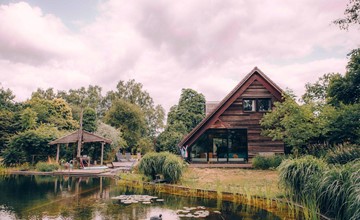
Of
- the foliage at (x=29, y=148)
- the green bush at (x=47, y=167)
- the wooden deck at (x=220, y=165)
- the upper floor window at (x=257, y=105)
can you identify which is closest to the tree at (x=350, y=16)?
the upper floor window at (x=257, y=105)

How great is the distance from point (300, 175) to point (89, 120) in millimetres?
25648

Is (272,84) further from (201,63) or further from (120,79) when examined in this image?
(120,79)

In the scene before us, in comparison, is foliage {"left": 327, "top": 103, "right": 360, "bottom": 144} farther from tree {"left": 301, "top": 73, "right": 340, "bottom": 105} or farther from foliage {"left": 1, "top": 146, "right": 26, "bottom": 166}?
foliage {"left": 1, "top": 146, "right": 26, "bottom": 166}

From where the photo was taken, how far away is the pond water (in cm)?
772

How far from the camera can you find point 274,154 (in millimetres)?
18859

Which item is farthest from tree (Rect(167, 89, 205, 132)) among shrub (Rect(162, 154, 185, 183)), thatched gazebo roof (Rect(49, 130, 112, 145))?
shrub (Rect(162, 154, 185, 183))

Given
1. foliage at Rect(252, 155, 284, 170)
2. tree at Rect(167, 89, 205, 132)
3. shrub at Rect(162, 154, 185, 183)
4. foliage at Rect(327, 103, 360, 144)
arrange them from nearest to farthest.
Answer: shrub at Rect(162, 154, 185, 183) → foliage at Rect(327, 103, 360, 144) → foliage at Rect(252, 155, 284, 170) → tree at Rect(167, 89, 205, 132)

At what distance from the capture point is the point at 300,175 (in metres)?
7.74

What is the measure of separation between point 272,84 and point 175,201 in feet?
39.9

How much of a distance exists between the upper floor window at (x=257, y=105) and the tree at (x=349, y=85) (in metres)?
4.72

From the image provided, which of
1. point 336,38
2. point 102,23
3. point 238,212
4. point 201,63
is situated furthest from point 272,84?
point 238,212

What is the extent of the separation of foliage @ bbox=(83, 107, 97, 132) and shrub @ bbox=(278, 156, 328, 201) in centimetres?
2469

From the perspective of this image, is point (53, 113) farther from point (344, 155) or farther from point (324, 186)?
point (324, 186)

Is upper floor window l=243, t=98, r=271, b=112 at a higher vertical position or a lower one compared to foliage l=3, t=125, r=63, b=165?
higher
